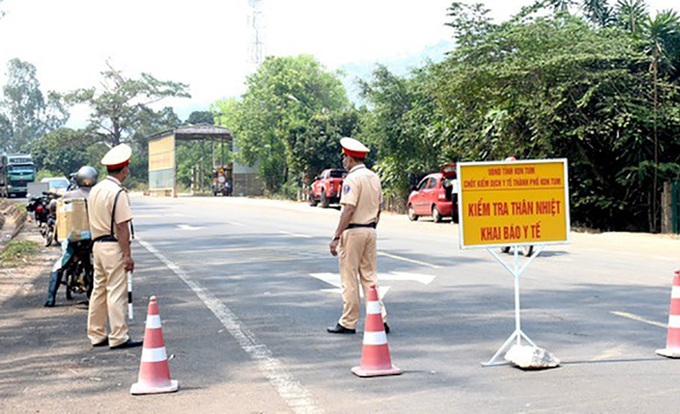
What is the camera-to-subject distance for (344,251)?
866 centimetres

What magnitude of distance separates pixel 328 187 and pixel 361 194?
33.5 m

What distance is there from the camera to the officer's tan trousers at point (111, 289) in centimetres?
834

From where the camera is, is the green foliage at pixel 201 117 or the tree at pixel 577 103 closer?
the tree at pixel 577 103

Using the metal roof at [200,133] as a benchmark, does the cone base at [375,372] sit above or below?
below

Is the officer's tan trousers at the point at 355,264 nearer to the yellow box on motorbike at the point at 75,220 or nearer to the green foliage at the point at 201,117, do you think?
the yellow box on motorbike at the point at 75,220

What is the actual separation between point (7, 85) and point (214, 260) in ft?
400

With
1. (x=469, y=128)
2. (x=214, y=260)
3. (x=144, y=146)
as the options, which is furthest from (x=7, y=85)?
(x=214, y=260)

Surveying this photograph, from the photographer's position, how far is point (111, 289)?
8.35m

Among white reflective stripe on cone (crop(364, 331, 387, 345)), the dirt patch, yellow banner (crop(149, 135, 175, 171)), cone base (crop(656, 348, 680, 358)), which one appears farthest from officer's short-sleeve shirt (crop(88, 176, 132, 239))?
yellow banner (crop(149, 135, 175, 171))

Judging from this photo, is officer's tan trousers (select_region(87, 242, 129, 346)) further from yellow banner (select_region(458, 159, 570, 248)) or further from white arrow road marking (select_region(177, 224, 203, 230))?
white arrow road marking (select_region(177, 224, 203, 230))

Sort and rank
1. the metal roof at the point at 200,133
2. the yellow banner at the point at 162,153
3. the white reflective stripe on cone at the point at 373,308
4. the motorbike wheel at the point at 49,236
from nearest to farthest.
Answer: the white reflective stripe on cone at the point at 373,308
the motorbike wheel at the point at 49,236
the metal roof at the point at 200,133
the yellow banner at the point at 162,153

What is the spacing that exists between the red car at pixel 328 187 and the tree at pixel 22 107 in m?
93.4

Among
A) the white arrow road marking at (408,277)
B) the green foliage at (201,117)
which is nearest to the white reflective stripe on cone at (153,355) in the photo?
the white arrow road marking at (408,277)

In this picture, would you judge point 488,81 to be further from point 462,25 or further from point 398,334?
point 398,334
